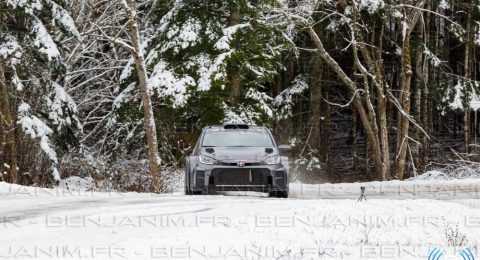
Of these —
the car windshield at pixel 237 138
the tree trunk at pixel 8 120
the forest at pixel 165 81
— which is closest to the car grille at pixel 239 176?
the car windshield at pixel 237 138

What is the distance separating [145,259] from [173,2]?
60.7 ft

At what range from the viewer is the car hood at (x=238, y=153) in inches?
524

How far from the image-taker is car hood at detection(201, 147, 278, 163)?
1331cm

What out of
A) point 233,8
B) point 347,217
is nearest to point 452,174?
point 233,8

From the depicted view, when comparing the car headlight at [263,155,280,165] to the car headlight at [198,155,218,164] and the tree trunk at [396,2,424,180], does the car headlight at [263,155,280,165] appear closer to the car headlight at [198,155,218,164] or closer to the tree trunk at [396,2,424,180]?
the car headlight at [198,155,218,164]

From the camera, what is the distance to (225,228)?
26.9ft

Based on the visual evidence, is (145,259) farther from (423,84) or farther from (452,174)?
(423,84)

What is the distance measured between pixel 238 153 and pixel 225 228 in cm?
525

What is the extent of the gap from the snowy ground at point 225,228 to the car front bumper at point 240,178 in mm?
1772

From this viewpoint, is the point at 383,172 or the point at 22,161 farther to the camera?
the point at 383,172

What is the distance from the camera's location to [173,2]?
24.3 metres

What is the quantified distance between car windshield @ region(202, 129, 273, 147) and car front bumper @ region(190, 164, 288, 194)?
1028 millimetres

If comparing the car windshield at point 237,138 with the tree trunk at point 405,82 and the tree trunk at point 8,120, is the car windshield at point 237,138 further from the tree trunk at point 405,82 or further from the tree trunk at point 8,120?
the tree trunk at point 405,82

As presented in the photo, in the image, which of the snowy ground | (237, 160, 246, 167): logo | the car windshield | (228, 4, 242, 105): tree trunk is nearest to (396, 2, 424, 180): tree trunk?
(228, 4, 242, 105): tree trunk
